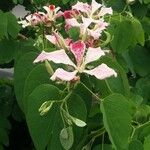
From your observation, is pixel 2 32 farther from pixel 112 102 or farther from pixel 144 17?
pixel 112 102

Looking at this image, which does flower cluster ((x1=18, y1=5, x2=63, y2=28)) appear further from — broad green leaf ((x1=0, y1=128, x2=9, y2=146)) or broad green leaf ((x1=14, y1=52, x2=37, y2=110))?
broad green leaf ((x1=0, y1=128, x2=9, y2=146))

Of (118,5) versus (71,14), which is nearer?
(71,14)

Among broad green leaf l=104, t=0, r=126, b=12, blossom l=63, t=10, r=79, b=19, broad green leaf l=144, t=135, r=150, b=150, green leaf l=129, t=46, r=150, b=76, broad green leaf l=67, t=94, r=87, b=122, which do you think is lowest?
green leaf l=129, t=46, r=150, b=76

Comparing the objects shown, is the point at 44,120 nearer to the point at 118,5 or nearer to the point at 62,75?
the point at 62,75

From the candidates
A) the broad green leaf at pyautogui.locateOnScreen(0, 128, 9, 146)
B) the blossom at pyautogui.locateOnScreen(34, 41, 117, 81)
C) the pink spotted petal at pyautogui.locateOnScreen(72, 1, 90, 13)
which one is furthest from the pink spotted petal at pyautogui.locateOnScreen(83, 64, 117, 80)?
the broad green leaf at pyautogui.locateOnScreen(0, 128, 9, 146)

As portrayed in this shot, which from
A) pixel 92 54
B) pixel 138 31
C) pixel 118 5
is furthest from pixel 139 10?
pixel 92 54

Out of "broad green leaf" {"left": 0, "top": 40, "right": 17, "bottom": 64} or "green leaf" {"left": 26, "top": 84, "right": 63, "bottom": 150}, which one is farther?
"broad green leaf" {"left": 0, "top": 40, "right": 17, "bottom": 64}
